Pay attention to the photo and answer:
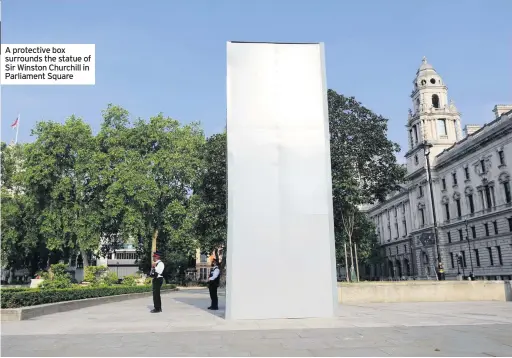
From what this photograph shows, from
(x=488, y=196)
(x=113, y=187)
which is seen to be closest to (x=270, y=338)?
(x=113, y=187)

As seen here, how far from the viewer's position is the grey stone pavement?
5.81 metres

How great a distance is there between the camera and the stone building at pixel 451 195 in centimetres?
5372

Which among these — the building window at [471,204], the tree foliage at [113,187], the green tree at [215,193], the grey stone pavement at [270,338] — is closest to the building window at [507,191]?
the building window at [471,204]

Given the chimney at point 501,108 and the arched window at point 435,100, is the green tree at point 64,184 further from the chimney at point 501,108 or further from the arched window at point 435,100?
the arched window at point 435,100

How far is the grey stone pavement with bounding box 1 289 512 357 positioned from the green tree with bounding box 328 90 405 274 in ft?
48.1

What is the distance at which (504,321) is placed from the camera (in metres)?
8.94

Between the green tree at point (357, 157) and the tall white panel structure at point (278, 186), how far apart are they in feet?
43.2

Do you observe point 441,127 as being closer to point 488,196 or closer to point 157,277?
point 488,196

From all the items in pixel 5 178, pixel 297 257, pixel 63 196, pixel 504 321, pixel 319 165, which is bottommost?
pixel 504 321

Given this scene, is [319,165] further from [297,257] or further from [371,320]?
[371,320]

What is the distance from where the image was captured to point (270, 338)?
22.8 ft

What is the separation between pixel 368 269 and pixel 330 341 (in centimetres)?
10650

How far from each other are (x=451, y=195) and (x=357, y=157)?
157 ft

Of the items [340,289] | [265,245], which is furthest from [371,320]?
[340,289]
